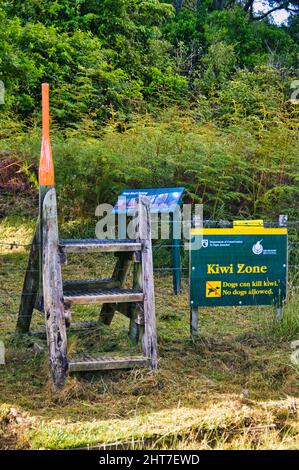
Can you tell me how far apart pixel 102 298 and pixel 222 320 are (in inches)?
95.0

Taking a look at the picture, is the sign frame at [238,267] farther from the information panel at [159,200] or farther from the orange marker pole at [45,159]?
the information panel at [159,200]

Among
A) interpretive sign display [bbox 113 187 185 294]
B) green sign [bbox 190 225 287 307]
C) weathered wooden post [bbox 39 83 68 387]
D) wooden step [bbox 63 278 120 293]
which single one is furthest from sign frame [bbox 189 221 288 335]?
interpretive sign display [bbox 113 187 185 294]

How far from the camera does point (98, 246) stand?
17.3ft

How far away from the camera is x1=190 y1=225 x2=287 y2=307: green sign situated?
250 inches

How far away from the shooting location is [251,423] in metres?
4.18

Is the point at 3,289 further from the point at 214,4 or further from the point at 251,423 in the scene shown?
the point at 214,4

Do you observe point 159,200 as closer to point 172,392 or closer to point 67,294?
point 67,294

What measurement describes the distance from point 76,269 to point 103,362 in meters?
4.58

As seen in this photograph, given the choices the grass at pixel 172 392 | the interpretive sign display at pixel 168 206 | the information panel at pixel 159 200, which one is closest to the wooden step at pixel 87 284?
the grass at pixel 172 392

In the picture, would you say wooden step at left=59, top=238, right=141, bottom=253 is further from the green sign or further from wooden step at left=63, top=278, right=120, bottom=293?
the green sign

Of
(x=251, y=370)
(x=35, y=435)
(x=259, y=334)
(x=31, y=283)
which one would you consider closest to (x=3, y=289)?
(x=31, y=283)

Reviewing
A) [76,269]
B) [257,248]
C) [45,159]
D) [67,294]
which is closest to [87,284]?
[67,294]

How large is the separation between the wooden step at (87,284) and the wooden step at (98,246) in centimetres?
61

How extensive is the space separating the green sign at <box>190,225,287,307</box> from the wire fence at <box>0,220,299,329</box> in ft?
2.86
